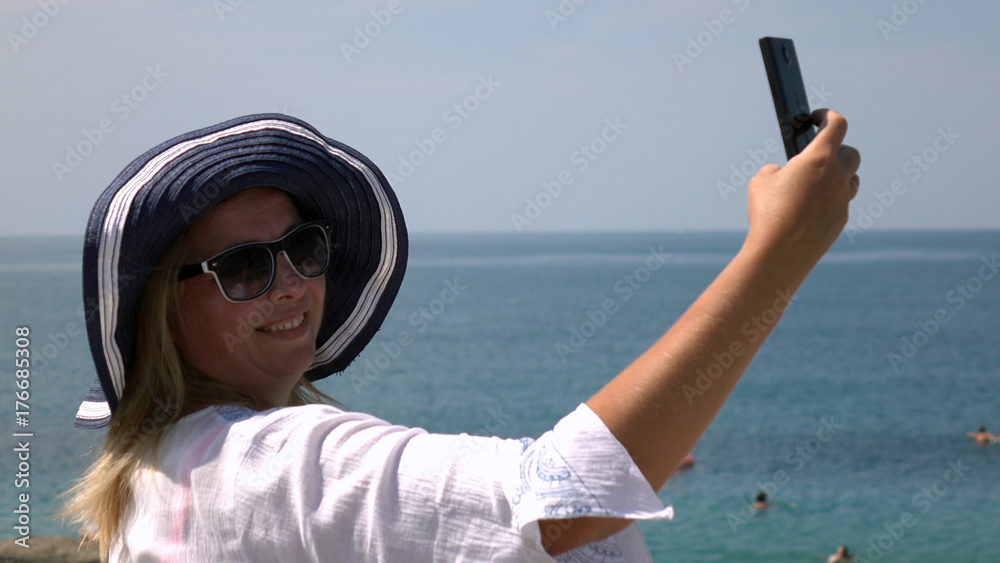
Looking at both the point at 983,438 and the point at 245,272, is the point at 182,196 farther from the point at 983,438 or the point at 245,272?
the point at 983,438

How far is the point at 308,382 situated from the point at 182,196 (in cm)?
69

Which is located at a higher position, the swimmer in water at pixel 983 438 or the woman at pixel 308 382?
the woman at pixel 308 382

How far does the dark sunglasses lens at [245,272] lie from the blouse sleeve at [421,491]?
0.40 meters

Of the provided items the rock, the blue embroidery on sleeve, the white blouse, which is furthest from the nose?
the rock

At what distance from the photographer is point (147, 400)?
1.55m

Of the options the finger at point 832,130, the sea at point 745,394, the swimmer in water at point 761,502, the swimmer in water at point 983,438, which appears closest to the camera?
the finger at point 832,130

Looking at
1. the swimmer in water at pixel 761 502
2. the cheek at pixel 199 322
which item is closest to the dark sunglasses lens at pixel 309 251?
the cheek at pixel 199 322

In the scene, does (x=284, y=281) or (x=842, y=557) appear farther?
(x=842, y=557)

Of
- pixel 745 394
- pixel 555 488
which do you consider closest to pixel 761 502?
pixel 745 394

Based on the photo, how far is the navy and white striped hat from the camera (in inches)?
58.6

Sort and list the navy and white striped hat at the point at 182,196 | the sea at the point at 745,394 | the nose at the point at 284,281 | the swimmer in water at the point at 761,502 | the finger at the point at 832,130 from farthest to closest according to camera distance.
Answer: the swimmer in water at the point at 761,502
the sea at the point at 745,394
the nose at the point at 284,281
the navy and white striped hat at the point at 182,196
the finger at the point at 832,130

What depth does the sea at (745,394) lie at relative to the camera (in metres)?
25.8

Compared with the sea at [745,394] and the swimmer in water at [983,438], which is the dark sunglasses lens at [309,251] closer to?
the sea at [745,394]

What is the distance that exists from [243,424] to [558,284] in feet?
325
